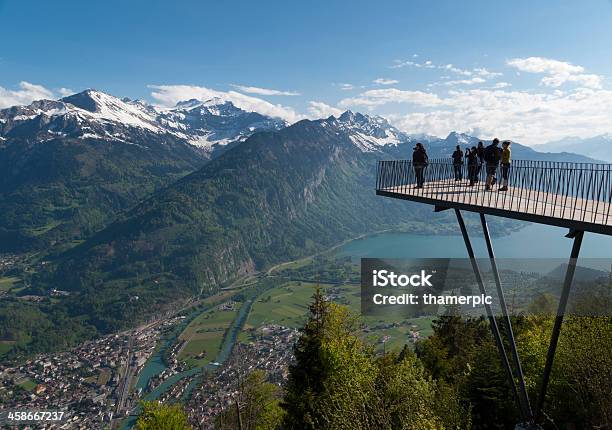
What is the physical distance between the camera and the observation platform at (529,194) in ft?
37.2

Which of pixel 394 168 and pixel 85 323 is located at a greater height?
pixel 394 168

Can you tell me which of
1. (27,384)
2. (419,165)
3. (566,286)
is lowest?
(27,384)

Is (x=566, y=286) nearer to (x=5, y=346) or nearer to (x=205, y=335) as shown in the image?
(x=205, y=335)

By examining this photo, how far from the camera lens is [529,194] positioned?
1521 centimetres

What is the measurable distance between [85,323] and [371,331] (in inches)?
5228

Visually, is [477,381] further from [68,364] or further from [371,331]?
[68,364]

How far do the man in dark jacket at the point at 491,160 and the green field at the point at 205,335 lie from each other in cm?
13012

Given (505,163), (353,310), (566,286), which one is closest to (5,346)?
(353,310)

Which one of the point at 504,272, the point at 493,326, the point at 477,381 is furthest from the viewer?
the point at 504,272

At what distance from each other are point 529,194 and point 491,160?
2188 millimetres

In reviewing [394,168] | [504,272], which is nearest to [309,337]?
[394,168]

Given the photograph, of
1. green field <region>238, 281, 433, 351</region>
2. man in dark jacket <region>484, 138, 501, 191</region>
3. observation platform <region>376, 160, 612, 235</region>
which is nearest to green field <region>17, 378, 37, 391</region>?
green field <region>238, 281, 433, 351</region>

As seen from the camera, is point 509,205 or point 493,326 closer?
point 509,205

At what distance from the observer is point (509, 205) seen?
13.0m
